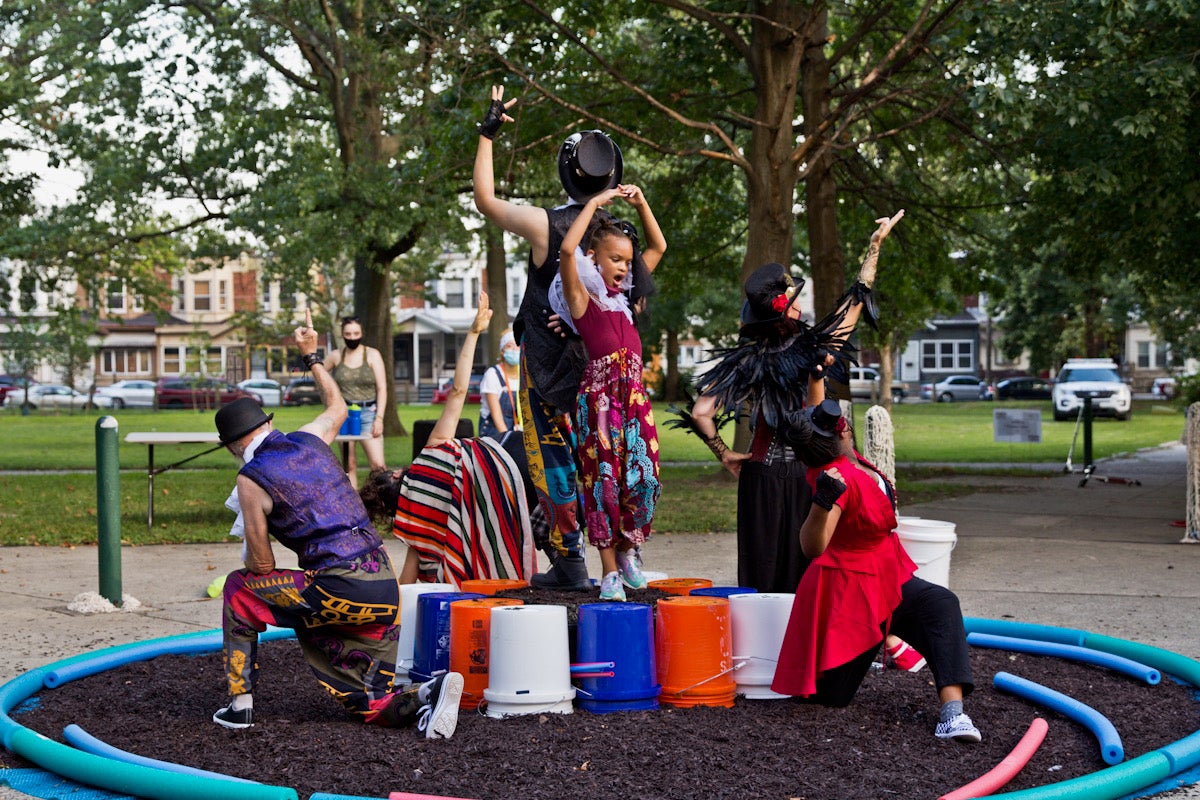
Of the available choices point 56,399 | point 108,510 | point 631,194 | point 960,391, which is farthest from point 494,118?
point 960,391

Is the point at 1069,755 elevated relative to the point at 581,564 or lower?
lower

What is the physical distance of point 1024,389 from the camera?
6334cm

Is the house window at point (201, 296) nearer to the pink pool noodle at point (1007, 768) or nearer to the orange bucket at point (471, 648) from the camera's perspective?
the orange bucket at point (471, 648)

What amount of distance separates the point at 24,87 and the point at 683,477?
12.3 m

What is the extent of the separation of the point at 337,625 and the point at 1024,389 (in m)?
61.9

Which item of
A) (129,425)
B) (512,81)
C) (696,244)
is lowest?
(129,425)

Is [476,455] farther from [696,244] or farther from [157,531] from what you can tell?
[696,244]

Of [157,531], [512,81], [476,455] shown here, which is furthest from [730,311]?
[476,455]

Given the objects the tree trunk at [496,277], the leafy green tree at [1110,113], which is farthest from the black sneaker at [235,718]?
the tree trunk at [496,277]

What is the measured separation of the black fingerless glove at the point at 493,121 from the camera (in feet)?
19.4

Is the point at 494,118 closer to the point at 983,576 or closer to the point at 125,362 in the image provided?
the point at 983,576

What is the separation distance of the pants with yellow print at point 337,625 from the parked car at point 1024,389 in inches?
2407

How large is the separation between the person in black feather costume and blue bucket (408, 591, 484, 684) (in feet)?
4.45

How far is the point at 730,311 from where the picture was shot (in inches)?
1999
